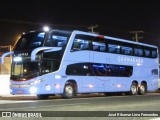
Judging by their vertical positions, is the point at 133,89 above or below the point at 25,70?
below

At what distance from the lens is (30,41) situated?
25.2m

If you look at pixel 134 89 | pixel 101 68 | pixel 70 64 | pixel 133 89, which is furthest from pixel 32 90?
pixel 134 89

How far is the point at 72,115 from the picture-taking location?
13227 mm

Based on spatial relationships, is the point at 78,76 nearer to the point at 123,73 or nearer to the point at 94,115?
the point at 123,73

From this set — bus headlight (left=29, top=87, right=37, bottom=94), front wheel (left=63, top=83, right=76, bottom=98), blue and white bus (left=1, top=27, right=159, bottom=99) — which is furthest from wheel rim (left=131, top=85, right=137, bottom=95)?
bus headlight (left=29, top=87, right=37, bottom=94)

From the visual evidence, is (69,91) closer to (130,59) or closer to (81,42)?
(81,42)

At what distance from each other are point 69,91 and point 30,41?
4.15 metres

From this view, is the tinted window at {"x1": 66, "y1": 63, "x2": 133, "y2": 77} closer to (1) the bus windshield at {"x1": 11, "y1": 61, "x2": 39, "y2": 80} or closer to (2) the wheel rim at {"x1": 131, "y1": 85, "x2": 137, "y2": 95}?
(2) the wheel rim at {"x1": 131, "y1": 85, "x2": 137, "y2": 95}

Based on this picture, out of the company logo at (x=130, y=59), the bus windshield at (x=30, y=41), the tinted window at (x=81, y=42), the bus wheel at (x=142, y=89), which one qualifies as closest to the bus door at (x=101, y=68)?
the tinted window at (x=81, y=42)

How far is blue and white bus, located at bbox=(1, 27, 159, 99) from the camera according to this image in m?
24.6

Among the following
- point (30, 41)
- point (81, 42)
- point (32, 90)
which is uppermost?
point (81, 42)

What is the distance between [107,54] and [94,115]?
1644 cm

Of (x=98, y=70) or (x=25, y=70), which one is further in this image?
(x=98, y=70)

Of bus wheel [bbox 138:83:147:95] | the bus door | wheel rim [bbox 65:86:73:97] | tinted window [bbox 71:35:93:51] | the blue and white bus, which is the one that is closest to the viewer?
the blue and white bus
